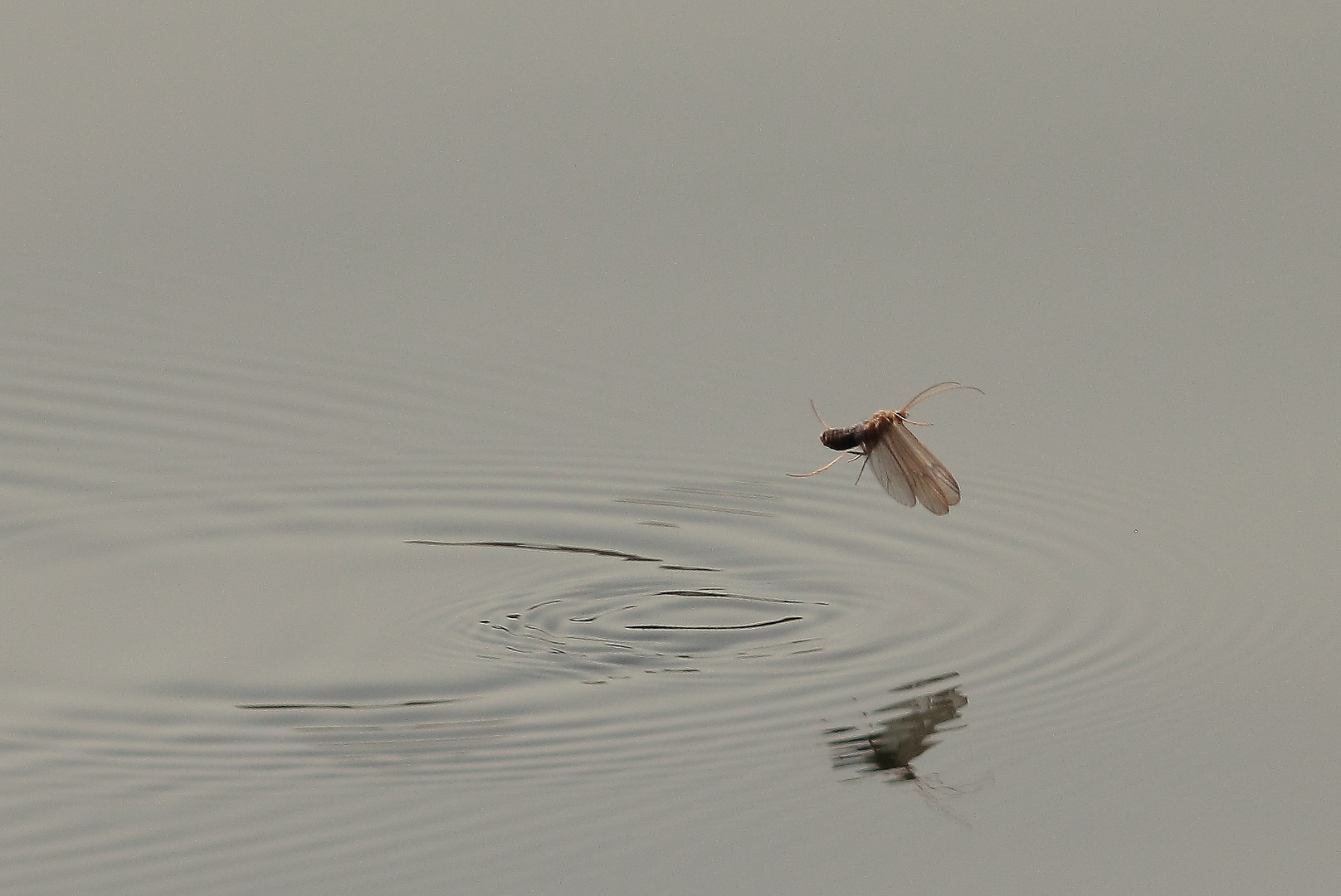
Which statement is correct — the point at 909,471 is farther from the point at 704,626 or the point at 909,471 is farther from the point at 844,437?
the point at 704,626

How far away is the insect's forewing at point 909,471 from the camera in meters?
3.46

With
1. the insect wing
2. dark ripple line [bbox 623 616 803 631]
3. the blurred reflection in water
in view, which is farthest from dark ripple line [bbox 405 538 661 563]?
the blurred reflection in water

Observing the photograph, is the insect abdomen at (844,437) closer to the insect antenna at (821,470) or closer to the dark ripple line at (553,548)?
the insect antenna at (821,470)

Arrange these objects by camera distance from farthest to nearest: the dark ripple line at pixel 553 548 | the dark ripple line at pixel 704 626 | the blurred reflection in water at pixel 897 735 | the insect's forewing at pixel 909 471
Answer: the dark ripple line at pixel 553 548
the insect's forewing at pixel 909 471
the dark ripple line at pixel 704 626
the blurred reflection in water at pixel 897 735

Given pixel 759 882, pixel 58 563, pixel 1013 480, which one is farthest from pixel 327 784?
pixel 1013 480

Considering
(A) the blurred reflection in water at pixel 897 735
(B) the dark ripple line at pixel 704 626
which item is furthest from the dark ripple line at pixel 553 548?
(A) the blurred reflection in water at pixel 897 735

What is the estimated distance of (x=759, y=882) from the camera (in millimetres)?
2312

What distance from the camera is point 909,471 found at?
3520 millimetres

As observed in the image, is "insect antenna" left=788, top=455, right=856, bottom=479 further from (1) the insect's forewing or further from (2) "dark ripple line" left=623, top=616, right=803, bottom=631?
(2) "dark ripple line" left=623, top=616, right=803, bottom=631

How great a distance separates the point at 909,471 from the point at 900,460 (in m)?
0.03

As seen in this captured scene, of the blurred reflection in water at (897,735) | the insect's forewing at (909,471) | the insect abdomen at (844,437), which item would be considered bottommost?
the blurred reflection in water at (897,735)

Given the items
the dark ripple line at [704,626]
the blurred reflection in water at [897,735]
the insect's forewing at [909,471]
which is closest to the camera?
the blurred reflection in water at [897,735]

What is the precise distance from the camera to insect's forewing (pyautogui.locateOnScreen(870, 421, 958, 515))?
3463mm

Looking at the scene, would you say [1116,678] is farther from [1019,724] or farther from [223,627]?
[223,627]
